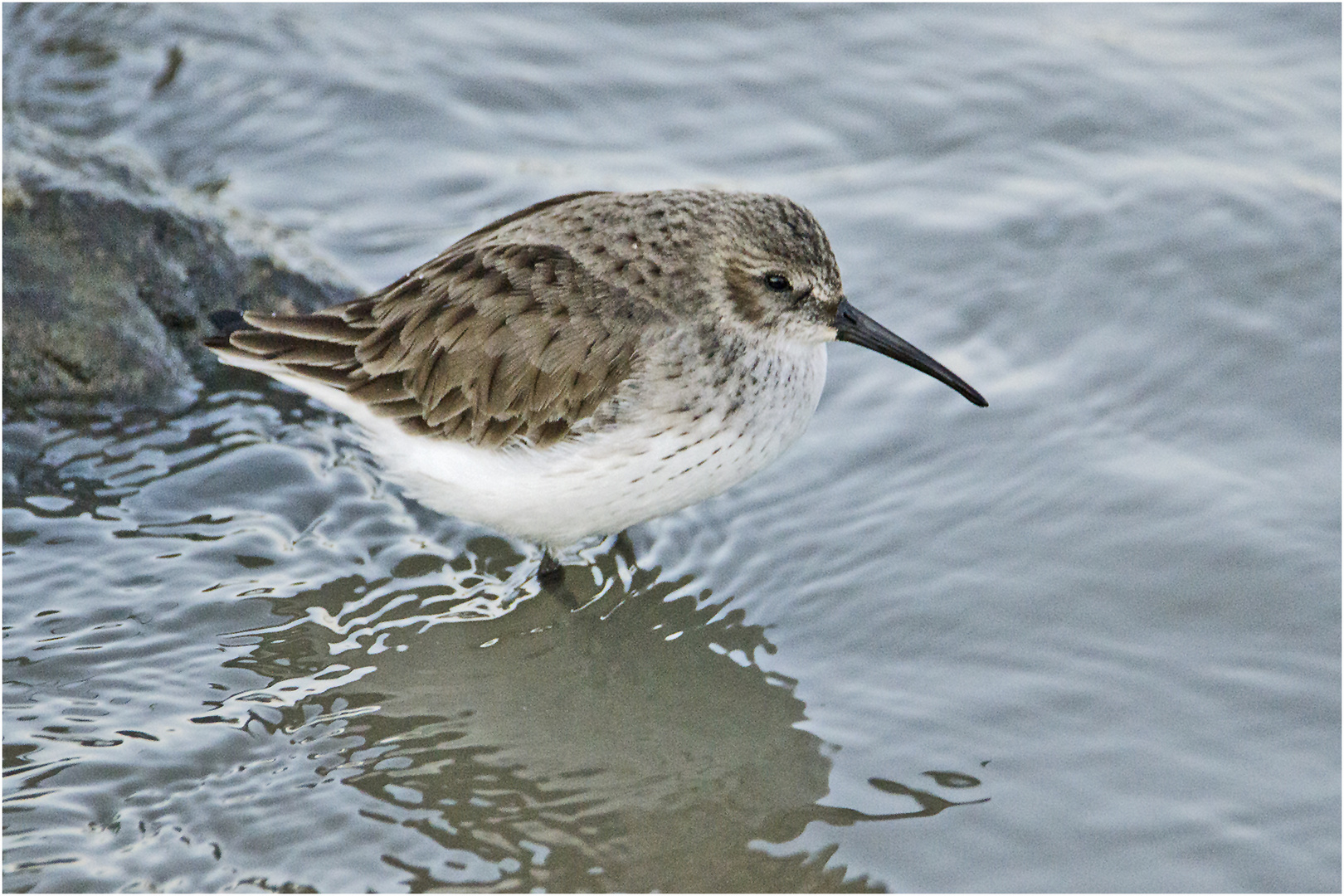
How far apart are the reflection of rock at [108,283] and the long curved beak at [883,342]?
9.76ft

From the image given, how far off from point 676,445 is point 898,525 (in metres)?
1.32

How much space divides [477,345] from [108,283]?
2.37 m

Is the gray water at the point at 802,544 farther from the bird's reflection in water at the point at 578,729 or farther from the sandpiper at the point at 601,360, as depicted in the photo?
the sandpiper at the point at 601,360

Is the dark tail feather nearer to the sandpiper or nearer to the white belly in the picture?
the sandpiper

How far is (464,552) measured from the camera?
654 cm

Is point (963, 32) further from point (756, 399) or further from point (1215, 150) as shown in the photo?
point (756, 399)

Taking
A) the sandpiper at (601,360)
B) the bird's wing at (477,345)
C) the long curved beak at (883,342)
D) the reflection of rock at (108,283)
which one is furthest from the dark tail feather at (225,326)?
the long curved beak at (883,342)

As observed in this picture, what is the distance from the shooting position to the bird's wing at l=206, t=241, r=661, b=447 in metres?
5.82

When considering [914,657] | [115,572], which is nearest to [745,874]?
[914,657]

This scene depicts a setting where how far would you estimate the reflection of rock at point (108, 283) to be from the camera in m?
7.07

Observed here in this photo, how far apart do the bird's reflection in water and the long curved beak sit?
121 cm

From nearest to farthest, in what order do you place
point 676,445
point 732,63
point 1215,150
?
point 676,445
point 1215,150
point 732,63

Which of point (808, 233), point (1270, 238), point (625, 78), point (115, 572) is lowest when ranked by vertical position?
point (115, 572)

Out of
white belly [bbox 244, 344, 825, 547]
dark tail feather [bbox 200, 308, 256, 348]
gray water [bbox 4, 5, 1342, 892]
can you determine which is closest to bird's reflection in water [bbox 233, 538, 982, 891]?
gray water [bbox 4, 5, 1342, 892]
